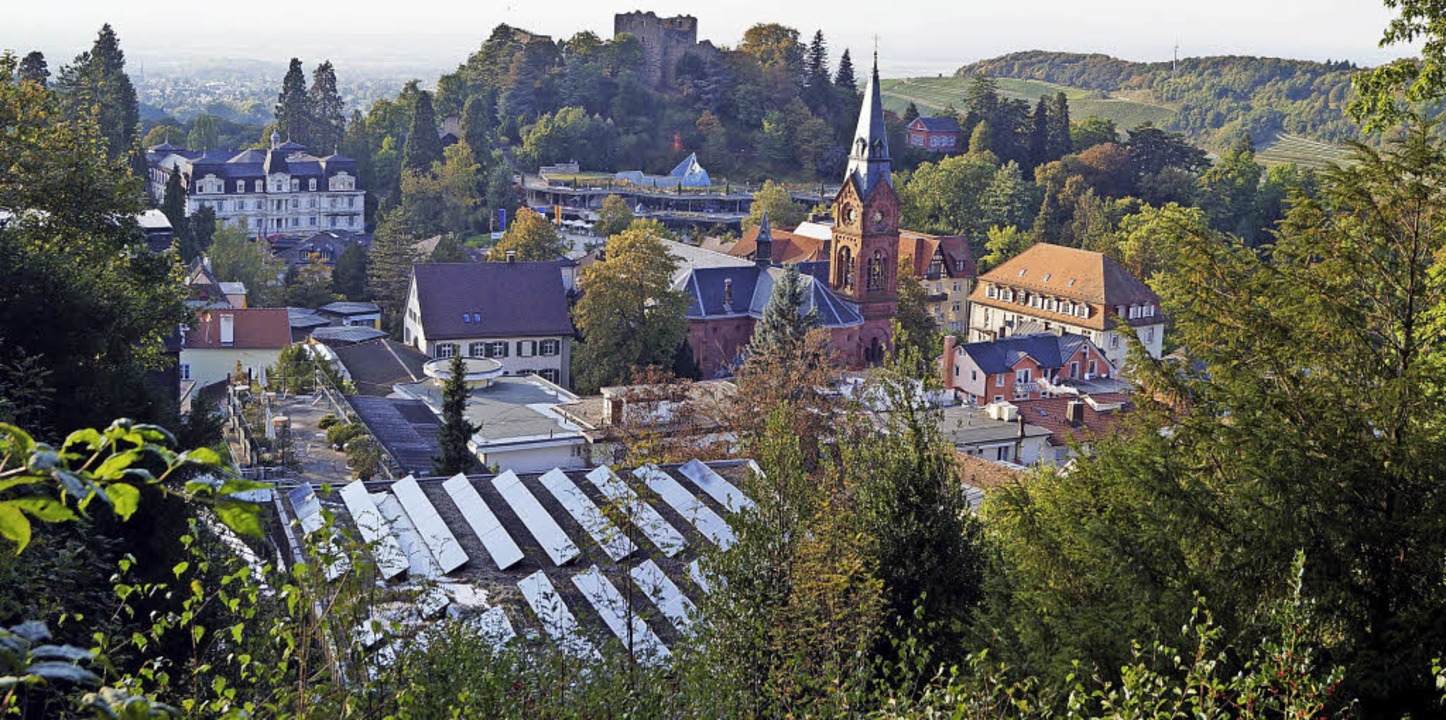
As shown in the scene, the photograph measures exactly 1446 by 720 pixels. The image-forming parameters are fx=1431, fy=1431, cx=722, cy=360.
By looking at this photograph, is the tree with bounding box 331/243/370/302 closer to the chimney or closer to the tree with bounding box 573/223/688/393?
the tree with bounding box 573/223/688/393

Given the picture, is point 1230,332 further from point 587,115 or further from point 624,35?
point 624,35

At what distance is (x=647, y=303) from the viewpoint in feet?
147

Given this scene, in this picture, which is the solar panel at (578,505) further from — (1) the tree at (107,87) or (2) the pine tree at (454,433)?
(1) the tree at (107,87)

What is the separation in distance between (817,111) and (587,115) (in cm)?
1756

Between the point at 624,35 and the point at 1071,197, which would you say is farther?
the point at 624,35

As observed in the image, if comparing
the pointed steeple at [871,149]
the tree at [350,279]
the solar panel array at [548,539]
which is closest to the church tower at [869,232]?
the pointed steeple at [871,149]

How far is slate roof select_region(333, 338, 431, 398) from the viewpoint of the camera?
39494 mm

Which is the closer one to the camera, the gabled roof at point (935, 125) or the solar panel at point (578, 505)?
the solar panel at point (578, 505)

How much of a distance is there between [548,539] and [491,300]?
1238 inches

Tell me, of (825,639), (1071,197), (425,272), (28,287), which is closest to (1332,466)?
(825,639)

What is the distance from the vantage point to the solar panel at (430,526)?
15.3 metres

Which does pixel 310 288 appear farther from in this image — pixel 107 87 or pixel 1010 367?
pixel 1010 367

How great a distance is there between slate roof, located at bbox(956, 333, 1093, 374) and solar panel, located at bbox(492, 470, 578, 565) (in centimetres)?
2937

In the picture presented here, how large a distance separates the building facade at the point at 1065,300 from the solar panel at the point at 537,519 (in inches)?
1566
